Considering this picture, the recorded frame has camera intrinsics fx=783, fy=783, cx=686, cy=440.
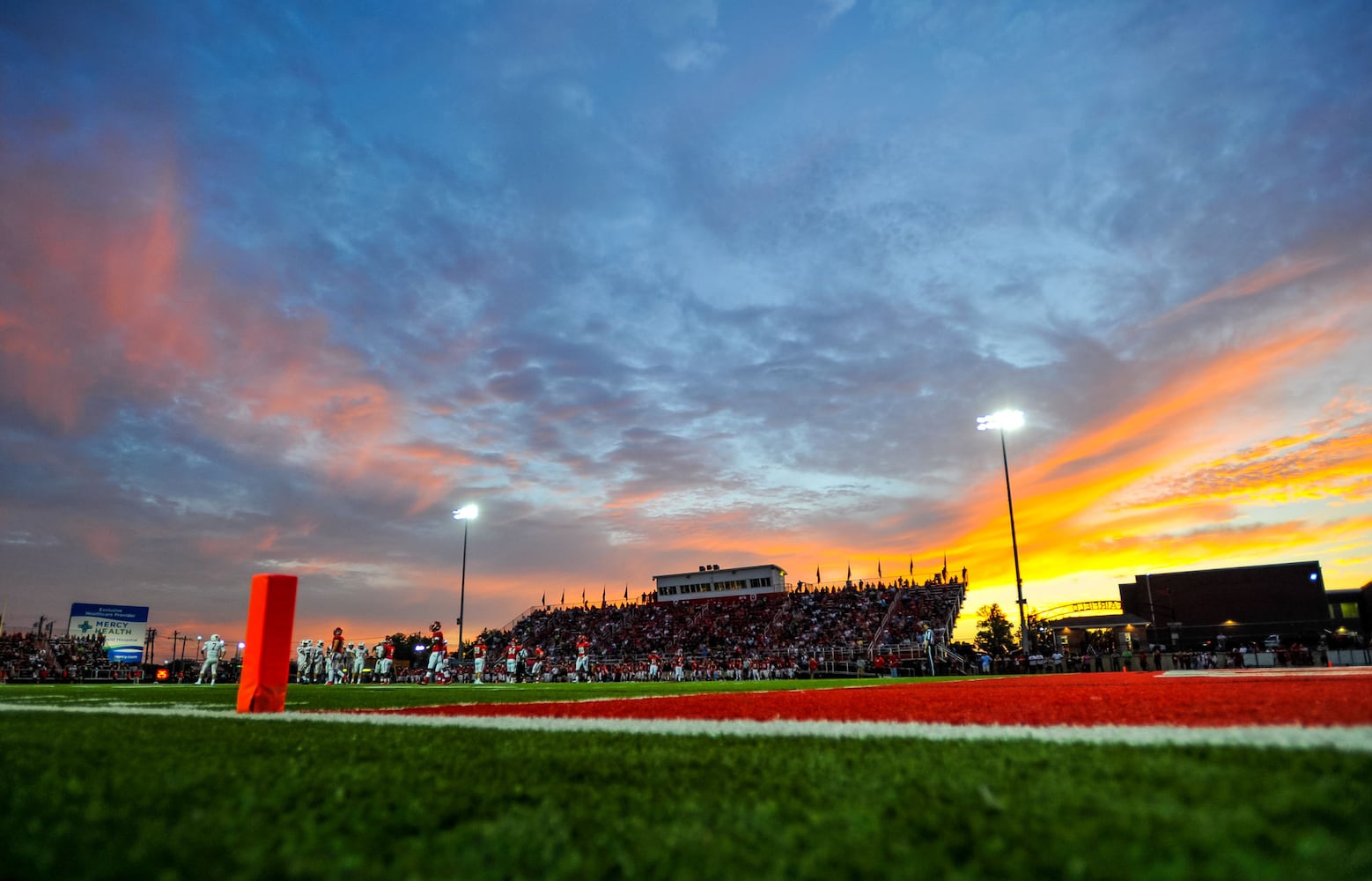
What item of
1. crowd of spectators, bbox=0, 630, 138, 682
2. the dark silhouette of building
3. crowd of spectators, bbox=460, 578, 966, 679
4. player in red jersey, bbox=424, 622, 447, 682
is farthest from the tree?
crowd of spectators, bbox=0, 630, 138, 682

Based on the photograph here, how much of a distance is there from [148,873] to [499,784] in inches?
52.8

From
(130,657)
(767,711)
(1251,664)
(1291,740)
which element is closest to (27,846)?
(1291,740)

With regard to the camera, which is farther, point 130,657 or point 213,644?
point 130,657

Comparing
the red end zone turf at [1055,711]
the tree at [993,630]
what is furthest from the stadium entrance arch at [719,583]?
the red end zone turf at [1055,711]

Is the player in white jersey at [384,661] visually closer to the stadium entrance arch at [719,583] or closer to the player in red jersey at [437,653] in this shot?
the player in red jersey at [437,653]

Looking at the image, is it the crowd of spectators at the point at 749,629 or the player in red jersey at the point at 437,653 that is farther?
the crowd of spectators at the point at 749,629

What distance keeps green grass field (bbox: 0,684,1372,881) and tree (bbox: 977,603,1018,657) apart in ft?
245

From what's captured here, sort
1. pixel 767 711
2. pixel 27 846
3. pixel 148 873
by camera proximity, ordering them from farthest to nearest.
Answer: pixel 767 711 → pixel 27 846 → pixel 148 873

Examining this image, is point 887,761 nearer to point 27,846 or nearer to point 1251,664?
point 27,846

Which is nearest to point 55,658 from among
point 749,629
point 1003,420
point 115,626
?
point 115,626

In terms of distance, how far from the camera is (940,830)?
6.89 feet

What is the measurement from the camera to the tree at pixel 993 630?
74375mm

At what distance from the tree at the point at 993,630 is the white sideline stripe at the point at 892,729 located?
7271cm

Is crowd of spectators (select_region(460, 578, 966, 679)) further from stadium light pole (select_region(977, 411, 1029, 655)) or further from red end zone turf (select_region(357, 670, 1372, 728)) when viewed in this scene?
red end zone turf (select_region(357, 670, 1372, 728))
